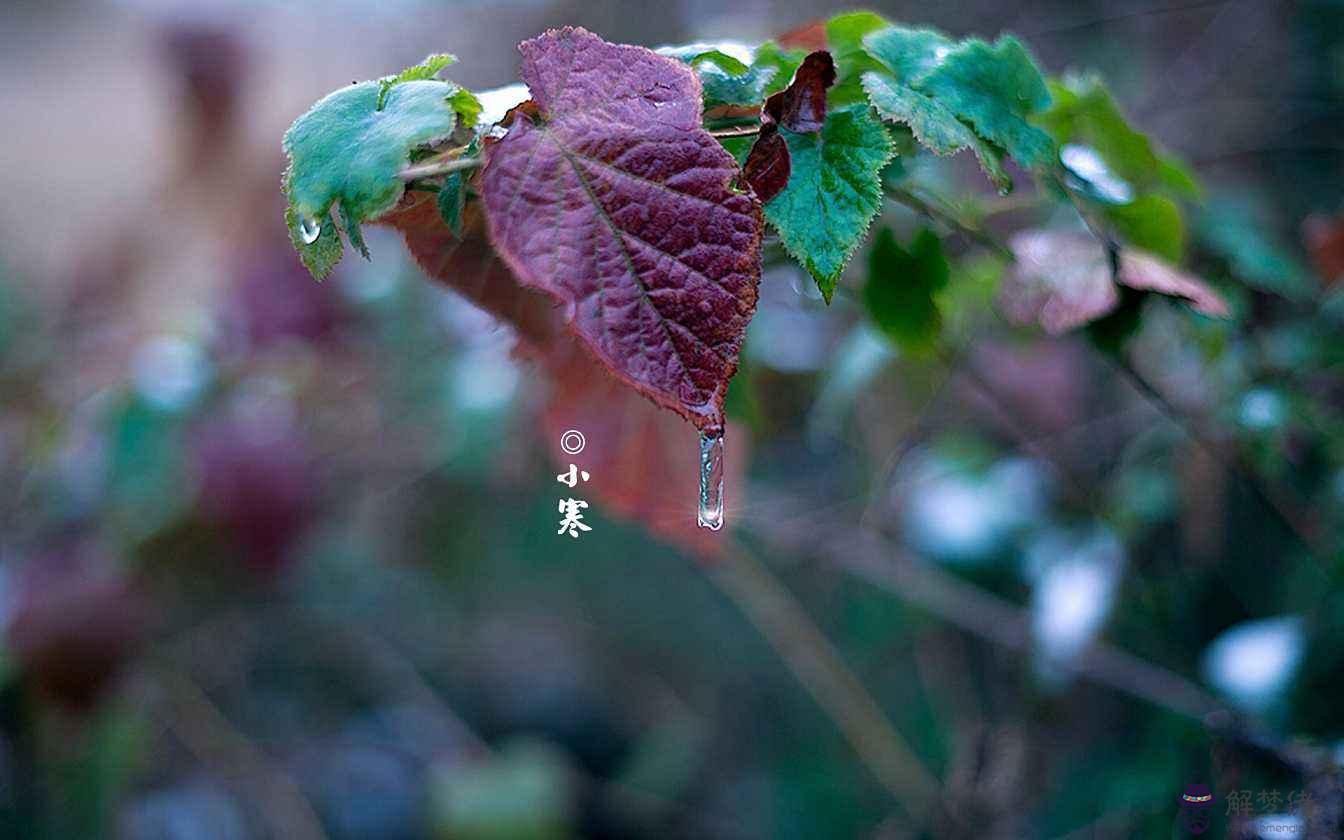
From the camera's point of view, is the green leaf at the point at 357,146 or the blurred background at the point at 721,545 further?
the blurred background at the point at 721,545

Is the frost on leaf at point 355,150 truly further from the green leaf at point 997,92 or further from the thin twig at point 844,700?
the thin twig at point 844,700

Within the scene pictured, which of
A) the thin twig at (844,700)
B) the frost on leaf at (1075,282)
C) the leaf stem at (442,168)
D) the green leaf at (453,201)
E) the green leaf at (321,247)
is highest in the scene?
the frost on leaf at (1075,282)

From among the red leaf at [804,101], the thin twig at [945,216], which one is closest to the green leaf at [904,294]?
the thin twig at [945,216]

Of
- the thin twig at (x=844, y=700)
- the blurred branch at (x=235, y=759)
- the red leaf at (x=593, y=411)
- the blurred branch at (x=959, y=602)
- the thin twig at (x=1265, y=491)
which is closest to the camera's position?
the red leaf at (x=593, y=411)

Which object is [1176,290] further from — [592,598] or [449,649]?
[449,649]

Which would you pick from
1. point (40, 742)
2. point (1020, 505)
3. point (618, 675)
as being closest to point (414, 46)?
point (618, 675)

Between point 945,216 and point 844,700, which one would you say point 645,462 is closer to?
point 945,216
